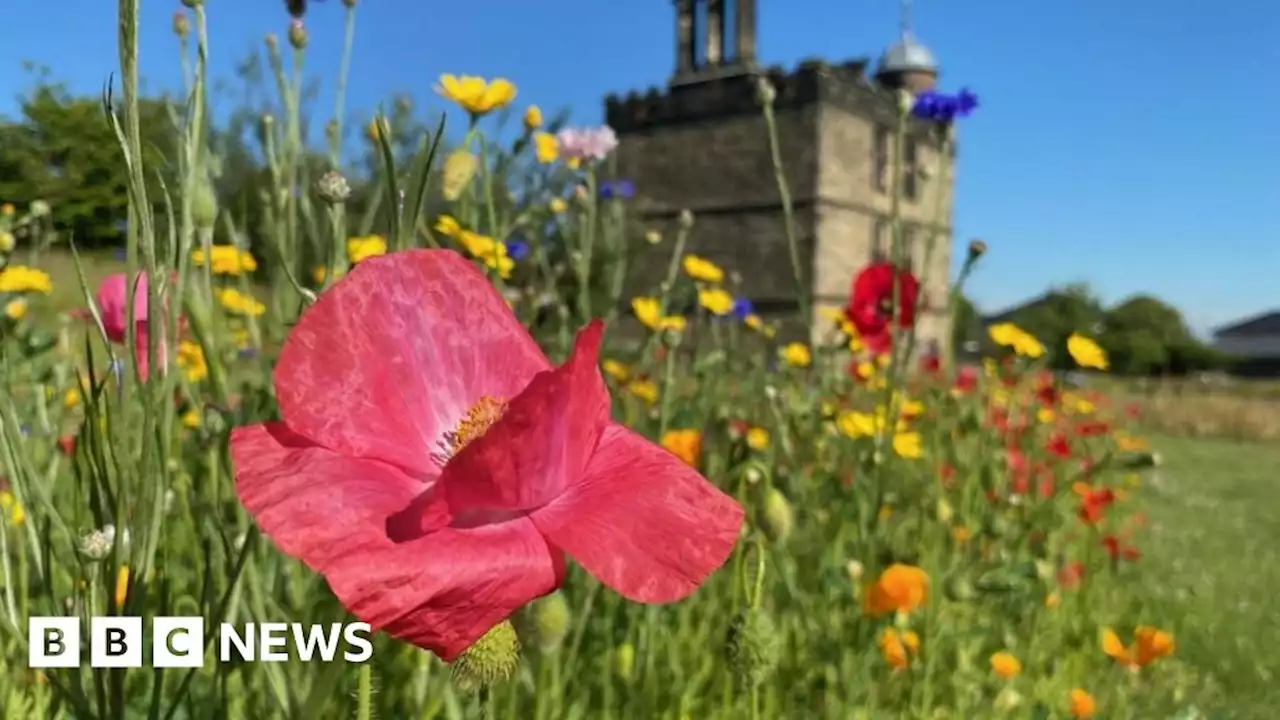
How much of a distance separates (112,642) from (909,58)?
2143 cm

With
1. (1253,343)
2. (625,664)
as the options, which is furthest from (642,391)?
(1253,343)

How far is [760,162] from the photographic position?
580 inches

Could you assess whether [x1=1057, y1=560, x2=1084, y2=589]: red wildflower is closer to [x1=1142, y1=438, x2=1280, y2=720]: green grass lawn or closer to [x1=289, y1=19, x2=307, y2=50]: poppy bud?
[x1=1142, y1=438, x2=1280, y2=720]: green grass lawn

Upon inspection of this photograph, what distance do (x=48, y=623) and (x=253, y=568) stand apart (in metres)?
0.12

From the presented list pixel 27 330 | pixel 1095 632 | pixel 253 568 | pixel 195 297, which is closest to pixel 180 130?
pixel 195 297

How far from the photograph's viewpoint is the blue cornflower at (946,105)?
5.72 ft

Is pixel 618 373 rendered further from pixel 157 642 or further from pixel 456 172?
pixel 157 642

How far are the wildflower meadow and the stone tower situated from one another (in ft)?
38.9

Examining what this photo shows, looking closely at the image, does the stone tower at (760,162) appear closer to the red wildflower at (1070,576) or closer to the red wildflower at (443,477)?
the red wildflower at (1070,576)

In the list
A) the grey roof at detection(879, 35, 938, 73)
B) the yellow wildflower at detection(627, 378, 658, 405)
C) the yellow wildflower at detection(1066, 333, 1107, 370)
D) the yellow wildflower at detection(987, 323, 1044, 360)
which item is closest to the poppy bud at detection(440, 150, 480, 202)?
the yellow wildflower at detection(627, 378, 658, 405)

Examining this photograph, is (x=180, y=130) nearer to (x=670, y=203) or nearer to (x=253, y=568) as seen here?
(x=253, y=568)

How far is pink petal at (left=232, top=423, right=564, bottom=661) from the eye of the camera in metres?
0.33

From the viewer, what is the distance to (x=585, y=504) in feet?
1.21

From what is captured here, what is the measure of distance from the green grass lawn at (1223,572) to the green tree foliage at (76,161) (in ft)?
4.09
